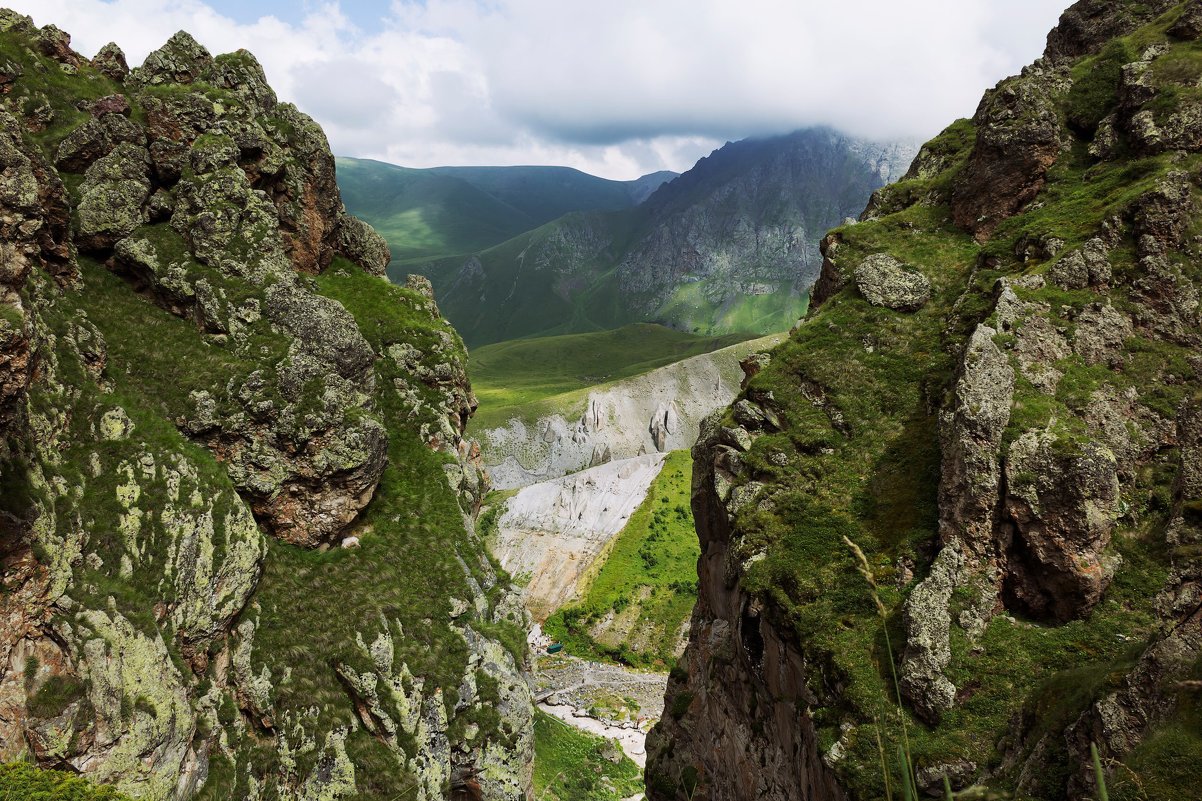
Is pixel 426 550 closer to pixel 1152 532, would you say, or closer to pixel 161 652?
pixel 161 652

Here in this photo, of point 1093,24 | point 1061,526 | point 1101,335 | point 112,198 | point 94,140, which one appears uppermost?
point 1093,24

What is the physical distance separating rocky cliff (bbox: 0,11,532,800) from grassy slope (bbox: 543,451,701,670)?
4864 centimetres

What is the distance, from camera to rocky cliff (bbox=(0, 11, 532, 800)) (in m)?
26.6

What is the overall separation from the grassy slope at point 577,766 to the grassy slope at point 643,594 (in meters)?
20.6

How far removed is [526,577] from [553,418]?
58.0 metres

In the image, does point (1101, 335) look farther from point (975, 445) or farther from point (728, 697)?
point (728, 697)

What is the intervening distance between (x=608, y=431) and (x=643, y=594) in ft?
208

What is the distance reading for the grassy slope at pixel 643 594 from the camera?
90250mm

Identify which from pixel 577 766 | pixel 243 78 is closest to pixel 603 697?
pixel 577 766

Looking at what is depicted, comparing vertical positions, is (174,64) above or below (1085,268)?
above

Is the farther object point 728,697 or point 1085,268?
point 728,697

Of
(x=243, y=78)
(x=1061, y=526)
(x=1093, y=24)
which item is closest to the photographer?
(x=1061, y=526)

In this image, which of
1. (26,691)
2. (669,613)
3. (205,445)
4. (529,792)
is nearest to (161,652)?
(26,691)

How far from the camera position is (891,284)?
42188 millimetres
